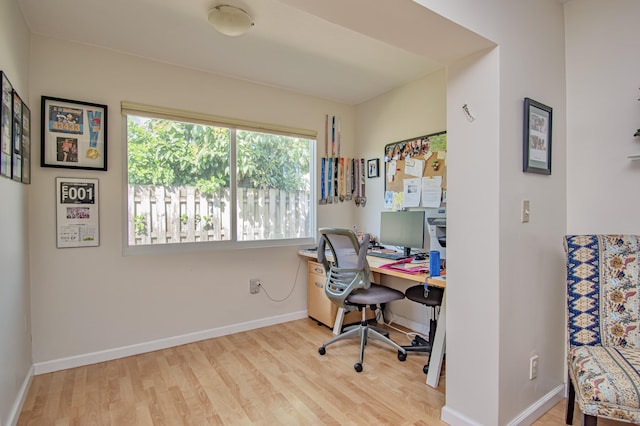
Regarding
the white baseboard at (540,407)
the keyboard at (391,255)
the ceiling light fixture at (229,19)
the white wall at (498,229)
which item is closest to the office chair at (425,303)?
the keyboard at (391,255)

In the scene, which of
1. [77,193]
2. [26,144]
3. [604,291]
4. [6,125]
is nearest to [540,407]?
[604,291]

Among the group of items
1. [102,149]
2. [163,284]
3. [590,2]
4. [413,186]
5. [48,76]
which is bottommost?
[163,284]

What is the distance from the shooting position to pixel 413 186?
10.2ft

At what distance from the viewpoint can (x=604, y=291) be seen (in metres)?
1.67

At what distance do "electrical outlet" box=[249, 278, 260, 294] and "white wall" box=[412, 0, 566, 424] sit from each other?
197 centimetres

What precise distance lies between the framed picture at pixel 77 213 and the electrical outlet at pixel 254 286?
4.35ft

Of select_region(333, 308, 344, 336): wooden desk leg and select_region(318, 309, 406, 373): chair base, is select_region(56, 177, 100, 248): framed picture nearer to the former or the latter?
select_region(318, 309, 406, 373): chair base

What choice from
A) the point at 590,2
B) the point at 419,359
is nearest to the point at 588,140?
the point at 590,2

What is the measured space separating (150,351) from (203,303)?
54 centimetres

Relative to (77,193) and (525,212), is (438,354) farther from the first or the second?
(77,193)

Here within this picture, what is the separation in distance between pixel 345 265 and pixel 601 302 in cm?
153

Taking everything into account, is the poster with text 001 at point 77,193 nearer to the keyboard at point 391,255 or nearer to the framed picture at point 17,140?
the framed picture at point 17,140

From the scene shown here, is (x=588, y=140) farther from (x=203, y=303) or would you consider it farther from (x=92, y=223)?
(x=92, y=223)

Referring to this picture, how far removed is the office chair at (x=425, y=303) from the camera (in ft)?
7.59
